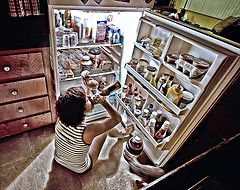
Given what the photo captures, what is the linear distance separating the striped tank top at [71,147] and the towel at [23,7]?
0.84m

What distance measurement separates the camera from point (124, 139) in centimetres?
202

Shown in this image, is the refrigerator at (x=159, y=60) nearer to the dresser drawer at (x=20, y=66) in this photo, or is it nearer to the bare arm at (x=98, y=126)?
the dresser drawer at (x=20, y=66)

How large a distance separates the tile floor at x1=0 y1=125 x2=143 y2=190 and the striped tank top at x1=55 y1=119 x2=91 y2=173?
0.52 feet

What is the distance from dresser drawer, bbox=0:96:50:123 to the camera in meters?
1.54

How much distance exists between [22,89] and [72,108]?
76cm

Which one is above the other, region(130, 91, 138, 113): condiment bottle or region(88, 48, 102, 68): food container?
region(88, 48, 102, 68): food container

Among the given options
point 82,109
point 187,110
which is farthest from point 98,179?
point 187,110

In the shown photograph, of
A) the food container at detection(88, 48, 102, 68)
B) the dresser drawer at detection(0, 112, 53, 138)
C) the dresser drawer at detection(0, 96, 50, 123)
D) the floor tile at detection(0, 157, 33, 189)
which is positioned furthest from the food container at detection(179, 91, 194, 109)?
the floor tile at detection(0, 157, 33, 189)

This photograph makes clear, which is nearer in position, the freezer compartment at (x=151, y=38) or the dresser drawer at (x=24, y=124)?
the freezer compartment at (x=151, y=38)

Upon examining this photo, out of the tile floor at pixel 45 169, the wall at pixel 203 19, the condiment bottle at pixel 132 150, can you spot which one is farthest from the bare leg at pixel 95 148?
the wall at pixel 203 19

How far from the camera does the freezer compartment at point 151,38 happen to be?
4.61ft

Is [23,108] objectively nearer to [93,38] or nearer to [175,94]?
[93,38]

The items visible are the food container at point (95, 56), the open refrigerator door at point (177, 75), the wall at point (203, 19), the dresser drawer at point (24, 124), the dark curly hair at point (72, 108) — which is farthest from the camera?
the wall at point (203, 19)

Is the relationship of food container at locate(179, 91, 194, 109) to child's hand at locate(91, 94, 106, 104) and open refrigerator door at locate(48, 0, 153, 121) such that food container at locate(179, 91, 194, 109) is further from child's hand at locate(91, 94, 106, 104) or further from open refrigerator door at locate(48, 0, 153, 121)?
→ open refrigerator door at locate(48, 0, 153, 121)
